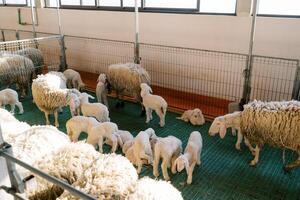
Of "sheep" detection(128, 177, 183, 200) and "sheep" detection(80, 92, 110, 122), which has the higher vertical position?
"sheep" detection(128, 177, 183, 200)

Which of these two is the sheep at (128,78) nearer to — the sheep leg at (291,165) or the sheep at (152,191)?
the sheep leg at (291,165)

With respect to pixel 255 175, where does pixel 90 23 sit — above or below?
above

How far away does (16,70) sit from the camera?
19.8 ft

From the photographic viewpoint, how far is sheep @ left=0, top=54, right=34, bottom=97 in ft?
19.3

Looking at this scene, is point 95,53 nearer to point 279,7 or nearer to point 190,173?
point 279,7

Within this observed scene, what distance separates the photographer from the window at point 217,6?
554 cm

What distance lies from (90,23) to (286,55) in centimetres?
461

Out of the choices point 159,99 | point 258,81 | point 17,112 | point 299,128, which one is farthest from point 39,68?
point 299,128

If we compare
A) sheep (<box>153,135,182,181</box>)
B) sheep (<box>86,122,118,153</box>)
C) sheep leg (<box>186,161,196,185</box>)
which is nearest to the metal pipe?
sheep (<box>153,135,182,181</box>)

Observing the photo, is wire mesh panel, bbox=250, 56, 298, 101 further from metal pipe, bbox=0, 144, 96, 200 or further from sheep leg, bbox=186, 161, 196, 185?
metal pipe, bbox=0, 144, 96, 200

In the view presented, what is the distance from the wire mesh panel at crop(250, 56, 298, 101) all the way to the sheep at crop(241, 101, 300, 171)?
147cm

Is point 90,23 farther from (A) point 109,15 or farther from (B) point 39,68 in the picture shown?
(B) point 39,68

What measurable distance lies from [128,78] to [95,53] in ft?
8.15

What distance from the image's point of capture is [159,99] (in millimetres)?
4789
